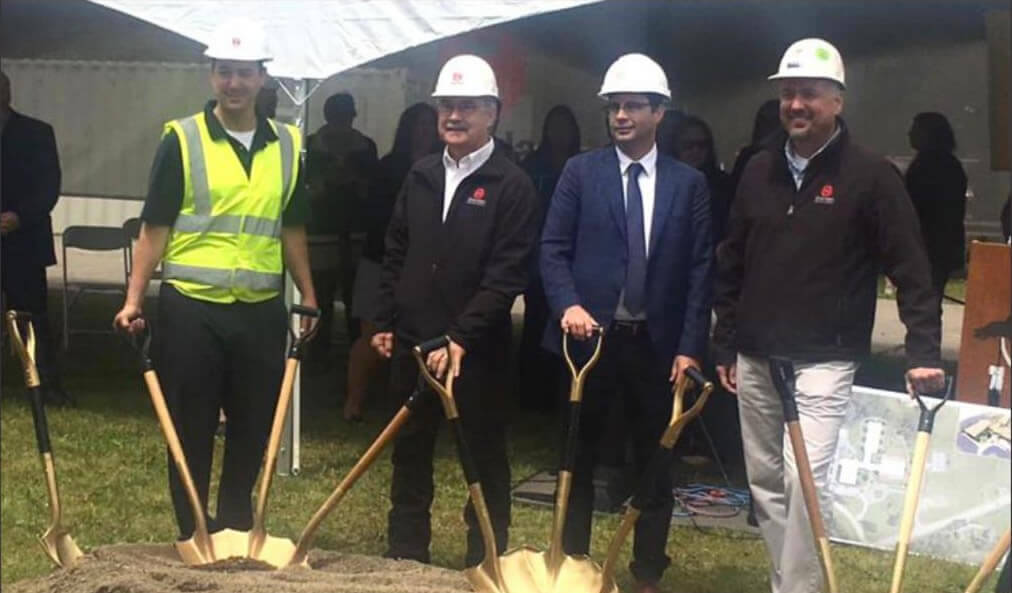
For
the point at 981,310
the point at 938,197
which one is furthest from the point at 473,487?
the point at 938,197

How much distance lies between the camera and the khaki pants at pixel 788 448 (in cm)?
418

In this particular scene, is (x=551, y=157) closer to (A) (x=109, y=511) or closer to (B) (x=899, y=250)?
(A) (x=109, y=511)

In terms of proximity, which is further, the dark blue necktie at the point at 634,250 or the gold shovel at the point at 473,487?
the dark blue necktie at the point at 634,250

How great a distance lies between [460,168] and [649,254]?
665 millimetres

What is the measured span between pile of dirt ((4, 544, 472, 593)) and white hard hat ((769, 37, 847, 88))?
178cm

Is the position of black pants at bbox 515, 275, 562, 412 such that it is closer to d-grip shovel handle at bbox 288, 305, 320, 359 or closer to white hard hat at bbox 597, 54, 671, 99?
d-grip shovel handle at bbox 288, 305, 320, 359

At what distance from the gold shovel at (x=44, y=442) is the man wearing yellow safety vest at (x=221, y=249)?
28 cm

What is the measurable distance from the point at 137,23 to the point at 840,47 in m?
4.43

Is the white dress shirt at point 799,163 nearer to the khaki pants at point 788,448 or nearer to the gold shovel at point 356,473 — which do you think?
the khaki pants at point 788,448

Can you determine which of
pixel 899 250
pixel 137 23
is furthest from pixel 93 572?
pixel 137 23

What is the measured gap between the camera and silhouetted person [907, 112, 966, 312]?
7.90 metres

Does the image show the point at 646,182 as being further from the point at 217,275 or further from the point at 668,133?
the point at 668,133

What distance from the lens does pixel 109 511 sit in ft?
19.0

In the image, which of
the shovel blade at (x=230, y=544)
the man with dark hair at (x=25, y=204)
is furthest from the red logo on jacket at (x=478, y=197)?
the man with dark hair at (x=25, y=204)
